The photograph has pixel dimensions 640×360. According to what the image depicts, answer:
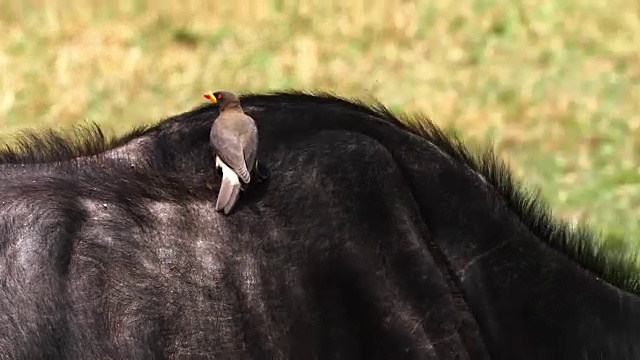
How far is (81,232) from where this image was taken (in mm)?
3035

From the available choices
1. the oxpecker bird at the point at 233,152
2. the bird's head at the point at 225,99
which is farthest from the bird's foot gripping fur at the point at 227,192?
the bird's head at the point at 225,99

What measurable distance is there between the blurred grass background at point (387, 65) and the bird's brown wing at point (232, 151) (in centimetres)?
442

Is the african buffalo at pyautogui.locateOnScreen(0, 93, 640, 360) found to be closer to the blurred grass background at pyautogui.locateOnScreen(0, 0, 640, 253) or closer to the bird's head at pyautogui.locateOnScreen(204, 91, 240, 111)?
the bird's head at pyautogui.locateOnScreen(204, 91, 240, 111)

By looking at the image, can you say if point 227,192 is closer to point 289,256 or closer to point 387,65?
point 289,256

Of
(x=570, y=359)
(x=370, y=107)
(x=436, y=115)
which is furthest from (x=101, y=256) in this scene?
(x=436, y=115)

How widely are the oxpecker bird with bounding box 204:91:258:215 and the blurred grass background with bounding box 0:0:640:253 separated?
4.37 meters

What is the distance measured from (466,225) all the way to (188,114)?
93 centimetres

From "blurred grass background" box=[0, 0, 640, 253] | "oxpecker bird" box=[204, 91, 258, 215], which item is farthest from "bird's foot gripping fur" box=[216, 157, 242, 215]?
"blurred grass background" box=[0, 0, 640, 253]

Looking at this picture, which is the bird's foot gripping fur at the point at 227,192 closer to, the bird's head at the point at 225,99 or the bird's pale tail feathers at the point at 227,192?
the bird's pale tail feathers at the point at 227,192

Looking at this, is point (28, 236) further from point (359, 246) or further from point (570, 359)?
point (570, 359)

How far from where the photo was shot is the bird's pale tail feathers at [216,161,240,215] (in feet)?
10.3

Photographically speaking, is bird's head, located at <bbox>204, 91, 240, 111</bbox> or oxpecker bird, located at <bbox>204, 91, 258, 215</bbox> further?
bird's head, located at <bbox>204, 91, 240, 111</bbox>

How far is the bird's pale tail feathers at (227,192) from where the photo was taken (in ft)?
10.3

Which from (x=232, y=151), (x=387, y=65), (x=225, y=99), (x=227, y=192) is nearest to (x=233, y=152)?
(x=232, y=151)
